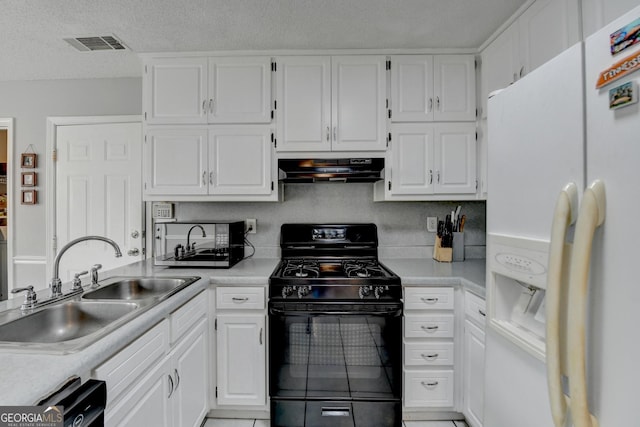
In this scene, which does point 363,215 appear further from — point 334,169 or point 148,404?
point 148,404

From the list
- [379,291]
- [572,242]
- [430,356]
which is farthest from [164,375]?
[572,242]

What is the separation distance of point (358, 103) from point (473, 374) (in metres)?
1.82

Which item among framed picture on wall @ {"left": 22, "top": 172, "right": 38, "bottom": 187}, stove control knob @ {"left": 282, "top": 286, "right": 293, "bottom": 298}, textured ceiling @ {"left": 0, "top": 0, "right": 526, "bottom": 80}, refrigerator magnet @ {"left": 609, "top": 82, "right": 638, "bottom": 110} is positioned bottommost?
stove control knob @ {"left": 282, "top": 286, "right": 293, "bottom": 298}

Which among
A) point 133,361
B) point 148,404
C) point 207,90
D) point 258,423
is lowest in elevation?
point 258,423

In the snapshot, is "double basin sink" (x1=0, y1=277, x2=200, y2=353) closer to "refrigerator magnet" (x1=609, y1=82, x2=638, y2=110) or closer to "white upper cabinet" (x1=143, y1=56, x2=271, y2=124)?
"white upper cabinet" (x1=143, y1=56, x2=271, y2=124)

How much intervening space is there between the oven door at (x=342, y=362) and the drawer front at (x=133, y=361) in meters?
0.64

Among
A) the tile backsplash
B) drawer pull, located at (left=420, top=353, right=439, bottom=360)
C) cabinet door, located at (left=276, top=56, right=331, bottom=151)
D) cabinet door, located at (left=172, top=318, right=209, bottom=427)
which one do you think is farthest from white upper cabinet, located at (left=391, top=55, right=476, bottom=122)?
cabinet door, located at (left=172, top=318, right=209, bottom=427)

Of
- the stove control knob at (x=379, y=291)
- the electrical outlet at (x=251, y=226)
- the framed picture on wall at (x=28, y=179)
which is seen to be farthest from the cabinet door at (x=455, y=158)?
the framed picture on wall at (x=28, y=179)

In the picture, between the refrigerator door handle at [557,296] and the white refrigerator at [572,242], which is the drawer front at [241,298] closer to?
the white refrigerator at [572,242]

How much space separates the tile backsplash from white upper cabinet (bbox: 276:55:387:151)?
0.43 metres

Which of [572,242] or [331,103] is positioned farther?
[331,103]

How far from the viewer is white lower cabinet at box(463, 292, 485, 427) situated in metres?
1.67

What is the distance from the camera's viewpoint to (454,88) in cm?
222

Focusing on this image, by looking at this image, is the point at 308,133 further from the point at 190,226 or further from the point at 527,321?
the point at 527,321
